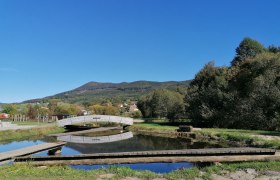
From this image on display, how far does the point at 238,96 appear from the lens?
37.2m

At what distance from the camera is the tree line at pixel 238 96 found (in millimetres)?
33094

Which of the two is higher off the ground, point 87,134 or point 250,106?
point 250,106

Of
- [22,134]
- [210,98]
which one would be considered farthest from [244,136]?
[22,134]

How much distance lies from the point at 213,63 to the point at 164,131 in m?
16.7

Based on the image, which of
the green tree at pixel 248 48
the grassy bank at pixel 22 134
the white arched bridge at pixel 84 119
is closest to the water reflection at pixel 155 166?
the grassy bank at pixel 22 134

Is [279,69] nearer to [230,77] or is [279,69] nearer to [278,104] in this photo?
[278,104]

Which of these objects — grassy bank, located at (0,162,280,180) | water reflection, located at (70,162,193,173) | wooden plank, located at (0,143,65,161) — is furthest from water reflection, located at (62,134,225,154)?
grassy bank, located at (0,162,280,180)

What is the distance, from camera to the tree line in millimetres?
33094

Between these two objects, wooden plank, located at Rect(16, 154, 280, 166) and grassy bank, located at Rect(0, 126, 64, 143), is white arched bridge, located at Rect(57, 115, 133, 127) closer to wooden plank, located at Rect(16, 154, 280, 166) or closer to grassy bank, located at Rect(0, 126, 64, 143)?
grassy bank, located at Rect(0, 126, 64, 143)

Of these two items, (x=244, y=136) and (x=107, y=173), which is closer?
(x=107, y=173)

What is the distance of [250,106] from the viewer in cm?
3431

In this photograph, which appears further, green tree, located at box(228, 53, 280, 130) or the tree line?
the tree line

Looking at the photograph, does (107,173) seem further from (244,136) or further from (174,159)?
(244,136)

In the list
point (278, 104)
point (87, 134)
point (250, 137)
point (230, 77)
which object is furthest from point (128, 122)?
point (250, 137)
